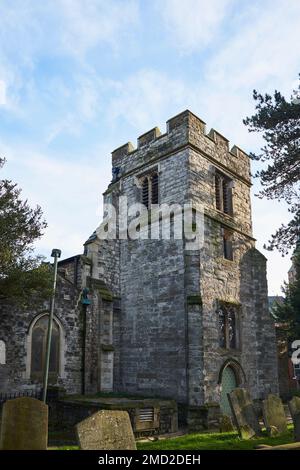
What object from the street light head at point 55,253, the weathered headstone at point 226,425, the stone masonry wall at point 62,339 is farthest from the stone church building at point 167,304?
the street light head at point 55,253

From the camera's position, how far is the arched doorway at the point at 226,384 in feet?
54.7

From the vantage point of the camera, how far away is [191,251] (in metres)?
17.0

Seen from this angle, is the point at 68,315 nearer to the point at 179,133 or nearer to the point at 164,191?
the point at 164,191

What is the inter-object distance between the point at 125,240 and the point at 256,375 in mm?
8423

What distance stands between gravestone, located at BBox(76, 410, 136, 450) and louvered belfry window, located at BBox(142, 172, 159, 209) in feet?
44.0

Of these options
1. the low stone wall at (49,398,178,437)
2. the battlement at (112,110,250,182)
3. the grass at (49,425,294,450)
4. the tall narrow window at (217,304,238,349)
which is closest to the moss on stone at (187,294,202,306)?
the tall narrow window at (217,304,238,349)

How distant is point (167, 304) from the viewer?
17.2 metres

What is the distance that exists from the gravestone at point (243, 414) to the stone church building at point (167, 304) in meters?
3.57

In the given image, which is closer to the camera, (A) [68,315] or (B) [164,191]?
(A) [68,315]

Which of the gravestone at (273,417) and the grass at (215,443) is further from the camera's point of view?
the gravestone at (273,417)

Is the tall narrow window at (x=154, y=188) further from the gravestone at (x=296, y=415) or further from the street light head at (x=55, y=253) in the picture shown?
the gravestone at (x=296, y=415)

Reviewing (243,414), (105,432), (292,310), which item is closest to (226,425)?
(243,414)
